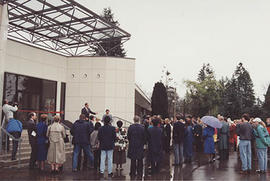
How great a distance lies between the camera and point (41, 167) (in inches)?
373

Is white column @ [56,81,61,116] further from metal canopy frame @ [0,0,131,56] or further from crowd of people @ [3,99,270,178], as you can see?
crowd of people @ [3,99,270,178]

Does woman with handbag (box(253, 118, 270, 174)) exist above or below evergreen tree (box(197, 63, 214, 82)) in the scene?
below

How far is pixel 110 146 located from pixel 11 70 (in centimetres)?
1107

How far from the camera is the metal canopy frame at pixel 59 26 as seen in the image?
17266 millimetres

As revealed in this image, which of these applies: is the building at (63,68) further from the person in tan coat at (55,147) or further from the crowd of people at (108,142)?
the person in tan coat at (55,147)

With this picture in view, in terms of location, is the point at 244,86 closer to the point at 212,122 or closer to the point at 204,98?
the point at 204,98

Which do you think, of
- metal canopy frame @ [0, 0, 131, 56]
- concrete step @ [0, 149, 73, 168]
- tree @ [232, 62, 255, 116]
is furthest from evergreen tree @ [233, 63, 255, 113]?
concrete step @ [0, 149, 73, 168]

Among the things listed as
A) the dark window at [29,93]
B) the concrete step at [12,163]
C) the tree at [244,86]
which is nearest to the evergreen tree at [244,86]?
the tree at [244,86]

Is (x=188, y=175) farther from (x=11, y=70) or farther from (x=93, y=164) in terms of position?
(x=11, y=70)

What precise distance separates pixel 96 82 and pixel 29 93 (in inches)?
187

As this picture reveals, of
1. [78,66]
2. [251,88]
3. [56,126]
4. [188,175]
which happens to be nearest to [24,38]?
[78,66]

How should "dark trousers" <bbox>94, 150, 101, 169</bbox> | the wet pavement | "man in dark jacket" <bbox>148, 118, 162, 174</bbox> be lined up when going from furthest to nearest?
"dark trousers" <bbox>94, 150, 101, 169</bbox>, "man in dark jacket" <bbox>148, 118, 162, 174</bbox>, the wet pavement

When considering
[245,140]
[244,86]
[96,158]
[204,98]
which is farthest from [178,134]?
[244,86]

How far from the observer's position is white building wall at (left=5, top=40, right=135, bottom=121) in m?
20.4
